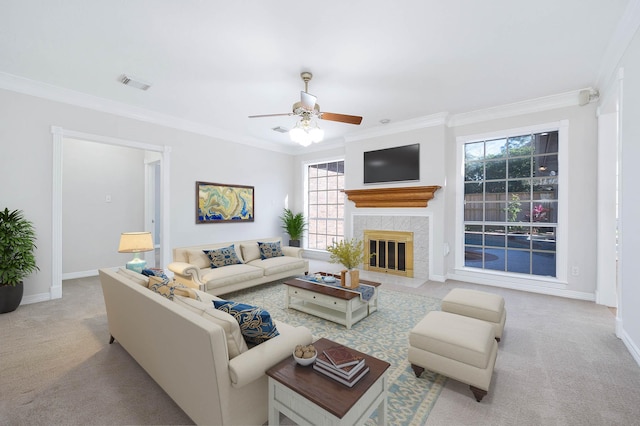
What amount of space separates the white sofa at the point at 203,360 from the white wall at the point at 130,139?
3.09 metres

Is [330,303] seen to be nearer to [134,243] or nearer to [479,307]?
[479,307]

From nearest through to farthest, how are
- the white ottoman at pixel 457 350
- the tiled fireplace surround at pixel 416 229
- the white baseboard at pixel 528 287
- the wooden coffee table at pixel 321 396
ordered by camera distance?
the wooden coffee table at pixel 321 396, the white ottoman at pixel 457 350, the white baseboard at pixel 528 287, the tiled fireplace surround at pixel 416 229

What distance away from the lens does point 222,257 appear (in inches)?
173

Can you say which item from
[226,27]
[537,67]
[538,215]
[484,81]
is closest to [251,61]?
[226,27]

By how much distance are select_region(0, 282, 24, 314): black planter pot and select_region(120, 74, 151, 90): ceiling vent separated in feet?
9.61

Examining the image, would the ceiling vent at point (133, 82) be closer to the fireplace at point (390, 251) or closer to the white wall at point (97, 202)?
the white wall at point (97, 202)

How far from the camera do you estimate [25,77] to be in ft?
11.7

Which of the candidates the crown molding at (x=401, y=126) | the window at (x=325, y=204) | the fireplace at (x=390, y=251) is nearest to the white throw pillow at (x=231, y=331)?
the fireplace at (x=390, y=251)

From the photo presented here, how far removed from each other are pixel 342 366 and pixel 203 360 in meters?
0.73

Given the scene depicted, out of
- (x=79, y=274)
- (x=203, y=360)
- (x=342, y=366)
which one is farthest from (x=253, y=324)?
(x=79, y=274)

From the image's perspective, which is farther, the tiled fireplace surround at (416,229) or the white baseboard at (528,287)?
the tiled fireplace surround at (416,229)

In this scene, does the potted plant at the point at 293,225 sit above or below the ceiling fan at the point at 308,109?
below

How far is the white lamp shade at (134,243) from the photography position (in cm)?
356

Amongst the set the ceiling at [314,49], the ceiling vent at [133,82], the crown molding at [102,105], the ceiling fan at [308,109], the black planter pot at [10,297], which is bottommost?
the black planter pot at [10,297]
